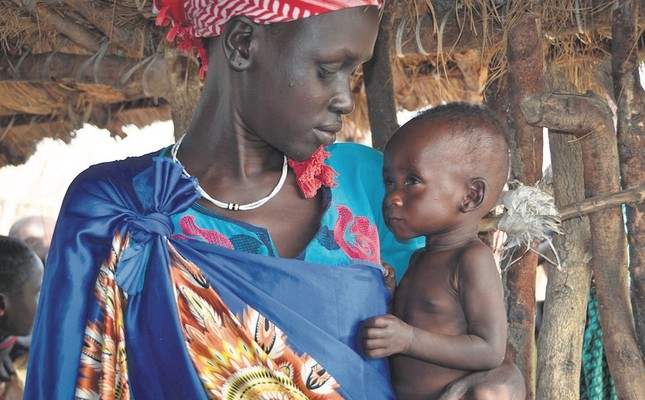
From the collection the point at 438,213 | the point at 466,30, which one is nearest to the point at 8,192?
the point at 466,30

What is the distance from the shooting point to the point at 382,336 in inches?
65.8

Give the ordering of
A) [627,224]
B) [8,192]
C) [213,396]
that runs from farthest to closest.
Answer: [8,192] < [627,224] < [213,396]

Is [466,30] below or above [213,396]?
above

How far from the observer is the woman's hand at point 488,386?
1756 mm

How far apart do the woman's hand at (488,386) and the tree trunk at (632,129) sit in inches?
26.0

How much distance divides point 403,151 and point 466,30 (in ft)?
3.23

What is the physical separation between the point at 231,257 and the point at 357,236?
282 millimetres

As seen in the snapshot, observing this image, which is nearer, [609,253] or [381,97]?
[609,253]

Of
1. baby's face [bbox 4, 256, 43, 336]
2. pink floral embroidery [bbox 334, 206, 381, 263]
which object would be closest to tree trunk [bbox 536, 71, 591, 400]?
pink floral embroidery [bbox 334, 206, 381, 263]

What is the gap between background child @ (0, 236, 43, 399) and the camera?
4.12 m

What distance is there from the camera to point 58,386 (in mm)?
1601

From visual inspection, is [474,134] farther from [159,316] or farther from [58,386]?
[58,386]

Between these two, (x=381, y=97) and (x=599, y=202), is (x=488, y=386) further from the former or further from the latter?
(x=381, y=97)

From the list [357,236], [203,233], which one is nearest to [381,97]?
[357,236]
